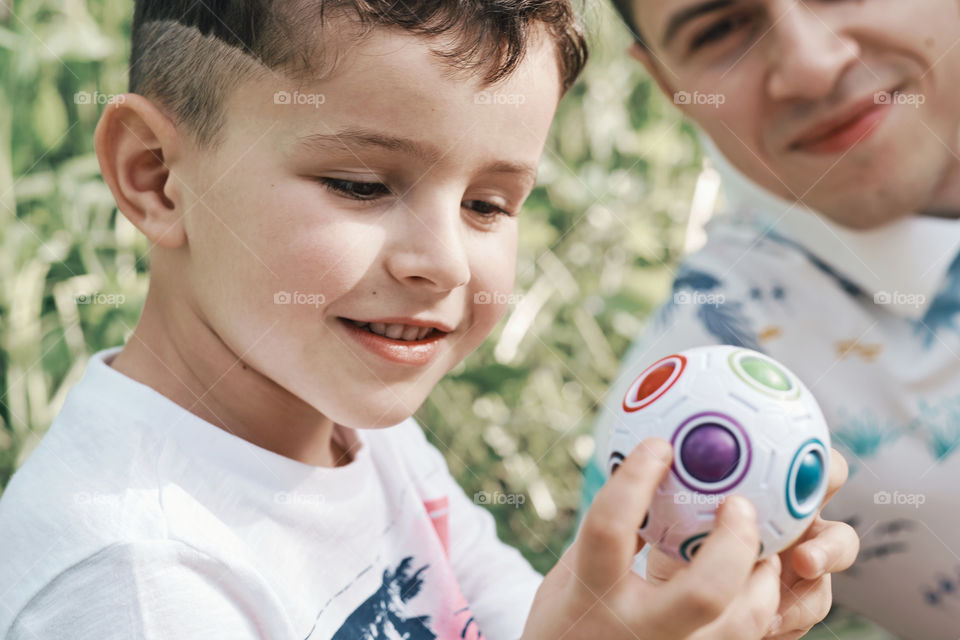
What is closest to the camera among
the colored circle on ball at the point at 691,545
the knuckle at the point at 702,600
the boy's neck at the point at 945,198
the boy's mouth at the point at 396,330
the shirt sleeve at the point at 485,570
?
the knuckle at the point at 702,600

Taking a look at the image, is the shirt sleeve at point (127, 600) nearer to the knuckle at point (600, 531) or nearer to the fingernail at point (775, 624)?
the knuckle at point (600, 531)

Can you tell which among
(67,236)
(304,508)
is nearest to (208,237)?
(304,508)

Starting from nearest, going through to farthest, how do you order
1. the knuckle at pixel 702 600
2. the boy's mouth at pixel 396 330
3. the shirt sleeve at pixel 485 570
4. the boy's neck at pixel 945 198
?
the knuckle at pixel 702 600 < the boy's mouth at pixel 396 330 < the shirt sleeve at pixel 485 570 < the boy's neck at pixel 945 198

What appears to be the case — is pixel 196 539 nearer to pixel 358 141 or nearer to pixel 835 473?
pixel 358 141

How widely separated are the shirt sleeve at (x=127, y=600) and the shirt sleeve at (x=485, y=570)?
547 millimetres

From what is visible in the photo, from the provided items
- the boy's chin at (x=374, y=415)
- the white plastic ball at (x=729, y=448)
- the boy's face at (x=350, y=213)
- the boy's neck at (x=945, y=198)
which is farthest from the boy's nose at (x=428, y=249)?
the boy's neck at (x=945, y=198)

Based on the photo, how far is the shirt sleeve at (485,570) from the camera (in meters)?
1.41

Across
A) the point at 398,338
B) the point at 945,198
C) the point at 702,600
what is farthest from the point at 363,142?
the point at 945,198

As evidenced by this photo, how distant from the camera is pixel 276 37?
41.0 inches

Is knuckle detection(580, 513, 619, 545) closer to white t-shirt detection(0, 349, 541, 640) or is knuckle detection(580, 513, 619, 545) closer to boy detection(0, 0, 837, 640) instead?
boy detection(0, 0, 837, 640)

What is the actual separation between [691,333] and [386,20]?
98cm

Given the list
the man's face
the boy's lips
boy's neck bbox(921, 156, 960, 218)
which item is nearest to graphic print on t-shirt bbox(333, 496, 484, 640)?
the boy's lips

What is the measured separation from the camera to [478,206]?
116 cm

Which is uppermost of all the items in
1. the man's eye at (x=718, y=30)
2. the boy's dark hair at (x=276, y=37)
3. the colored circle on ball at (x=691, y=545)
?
the boy's dark hair at (x=276, y=37)
